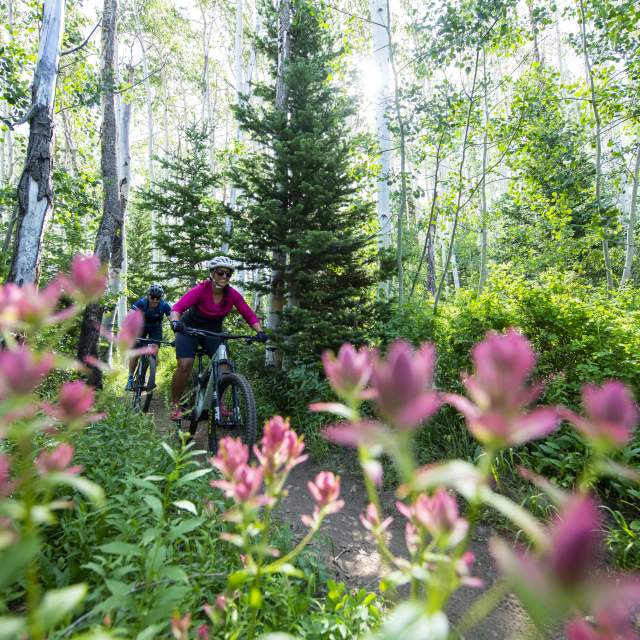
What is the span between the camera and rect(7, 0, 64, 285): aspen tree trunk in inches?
169

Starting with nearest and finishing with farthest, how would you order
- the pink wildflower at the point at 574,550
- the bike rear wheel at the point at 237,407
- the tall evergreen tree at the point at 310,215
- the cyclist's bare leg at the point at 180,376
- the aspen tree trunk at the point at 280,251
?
the pink wildflower at the point at 574,550 → the bike rear wheel at the point at 237,407 → the cyclist's bare leg at the point at 180,376 → the tall evergreen tree at the point at 310,215 → the aspen tree trunk at the point at 280,251

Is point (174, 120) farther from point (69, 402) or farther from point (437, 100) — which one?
point (69, 402)

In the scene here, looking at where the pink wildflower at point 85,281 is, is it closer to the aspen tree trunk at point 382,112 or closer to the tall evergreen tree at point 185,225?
the aspen tree trunk at point 382,112

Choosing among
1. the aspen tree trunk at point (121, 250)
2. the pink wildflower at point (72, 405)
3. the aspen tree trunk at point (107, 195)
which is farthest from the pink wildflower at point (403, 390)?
the aspen tree trunk at point (121, 250)

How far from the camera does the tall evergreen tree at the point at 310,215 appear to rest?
603 centimetres

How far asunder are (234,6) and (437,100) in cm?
2104

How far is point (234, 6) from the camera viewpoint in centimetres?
2152

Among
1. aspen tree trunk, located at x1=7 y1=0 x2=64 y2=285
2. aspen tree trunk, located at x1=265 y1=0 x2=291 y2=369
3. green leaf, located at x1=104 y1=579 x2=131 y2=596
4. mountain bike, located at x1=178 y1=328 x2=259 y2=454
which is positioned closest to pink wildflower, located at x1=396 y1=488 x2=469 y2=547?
green leaf, located at x1=104 y1=579 x2=131 y2=596

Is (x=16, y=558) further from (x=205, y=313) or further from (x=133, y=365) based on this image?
(x=133, y=365)

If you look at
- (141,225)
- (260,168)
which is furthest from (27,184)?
(141,225)

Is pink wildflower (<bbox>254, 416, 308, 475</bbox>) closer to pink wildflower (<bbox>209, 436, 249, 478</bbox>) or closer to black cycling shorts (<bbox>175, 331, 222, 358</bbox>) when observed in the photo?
pink wildflower (<bbox>209, 436, 249, 478</bbox>)

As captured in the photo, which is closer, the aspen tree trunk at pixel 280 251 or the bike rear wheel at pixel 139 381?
the bike rear wheel at pixel 139 381

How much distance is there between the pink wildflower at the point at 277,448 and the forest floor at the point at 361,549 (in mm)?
1303

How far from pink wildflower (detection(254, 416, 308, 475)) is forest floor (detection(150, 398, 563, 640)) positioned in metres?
1.30
